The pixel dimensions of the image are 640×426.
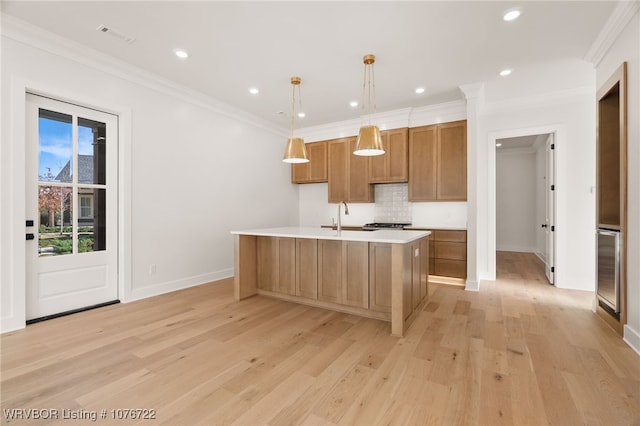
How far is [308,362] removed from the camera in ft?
7.30

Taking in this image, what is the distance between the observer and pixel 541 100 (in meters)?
4.44

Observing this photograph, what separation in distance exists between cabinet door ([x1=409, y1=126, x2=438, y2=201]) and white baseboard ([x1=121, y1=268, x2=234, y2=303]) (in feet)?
11.3

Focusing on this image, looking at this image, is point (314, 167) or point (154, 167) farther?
point (314, 167)

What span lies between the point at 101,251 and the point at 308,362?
288 centimetres

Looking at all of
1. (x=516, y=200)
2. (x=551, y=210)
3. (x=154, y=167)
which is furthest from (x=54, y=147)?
(x=516, y=200)

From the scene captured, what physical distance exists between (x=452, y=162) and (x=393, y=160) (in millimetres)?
968

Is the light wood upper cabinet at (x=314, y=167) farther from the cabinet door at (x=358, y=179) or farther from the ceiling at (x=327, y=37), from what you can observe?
the ceiling at (x=327, y=37)

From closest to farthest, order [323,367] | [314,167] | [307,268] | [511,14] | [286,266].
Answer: [323,367], [511,14], [307,268], [286,266], [314,167]

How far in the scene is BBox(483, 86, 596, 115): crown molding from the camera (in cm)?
420

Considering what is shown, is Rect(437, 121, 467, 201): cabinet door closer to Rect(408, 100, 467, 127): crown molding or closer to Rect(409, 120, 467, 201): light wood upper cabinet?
Rect(409, 120, 467, 201): light wood upper cabinet

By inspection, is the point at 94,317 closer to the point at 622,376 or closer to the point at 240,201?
the point at 240,201

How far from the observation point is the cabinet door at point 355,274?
3137 millimetres

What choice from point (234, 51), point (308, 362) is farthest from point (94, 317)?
point (234, 51)

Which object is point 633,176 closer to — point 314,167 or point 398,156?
point 398,156
